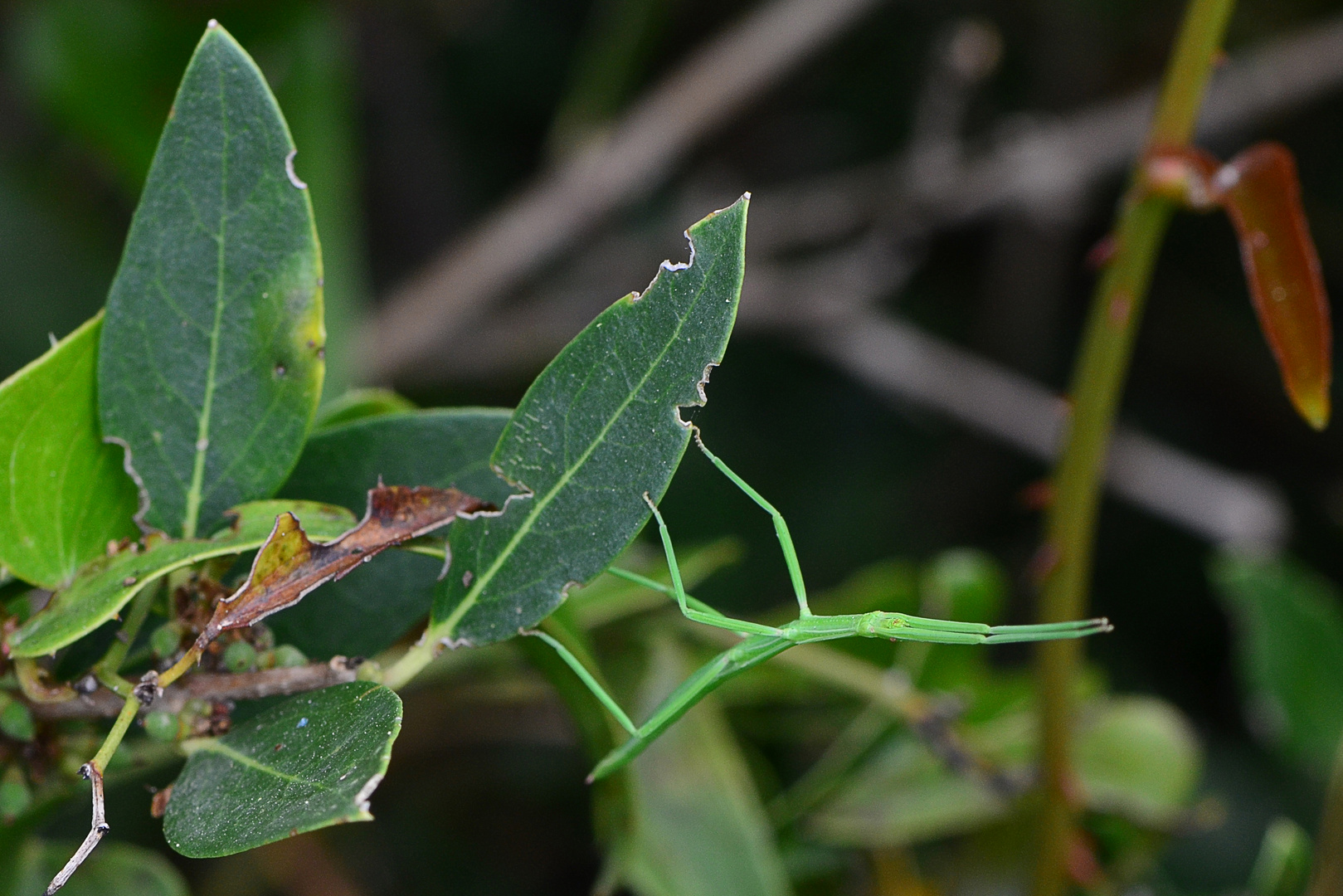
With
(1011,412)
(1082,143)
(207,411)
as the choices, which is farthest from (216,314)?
(1082,143)

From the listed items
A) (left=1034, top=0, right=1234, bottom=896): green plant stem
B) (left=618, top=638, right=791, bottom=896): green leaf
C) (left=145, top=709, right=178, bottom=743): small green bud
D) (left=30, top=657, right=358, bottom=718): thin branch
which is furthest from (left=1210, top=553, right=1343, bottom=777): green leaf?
(left=145, top=709, right=178, bottom=743): small green bud

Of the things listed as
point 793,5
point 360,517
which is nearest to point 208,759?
point 360,517

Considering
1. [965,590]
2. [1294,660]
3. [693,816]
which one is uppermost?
[965,590]

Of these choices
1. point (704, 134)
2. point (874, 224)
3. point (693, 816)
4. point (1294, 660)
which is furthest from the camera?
point (874, 224)

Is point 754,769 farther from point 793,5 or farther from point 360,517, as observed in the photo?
point 793,5

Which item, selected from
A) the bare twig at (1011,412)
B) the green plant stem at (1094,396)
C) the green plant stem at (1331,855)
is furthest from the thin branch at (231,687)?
the bare twig at (1011,412)

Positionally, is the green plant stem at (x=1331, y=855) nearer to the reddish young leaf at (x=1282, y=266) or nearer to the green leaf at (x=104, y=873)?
the reddish young leaf at (x=1282, y=266)

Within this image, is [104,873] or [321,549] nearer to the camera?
[321,549]

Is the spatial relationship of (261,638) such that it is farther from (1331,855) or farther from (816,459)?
(816,459)
